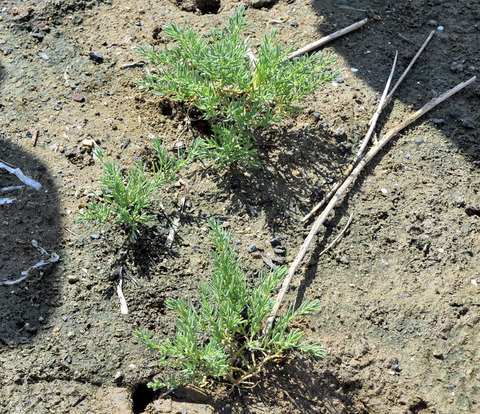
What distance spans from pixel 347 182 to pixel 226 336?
1.15m

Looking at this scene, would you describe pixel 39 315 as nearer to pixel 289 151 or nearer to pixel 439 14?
pixel 289 151

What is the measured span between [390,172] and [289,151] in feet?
2.02

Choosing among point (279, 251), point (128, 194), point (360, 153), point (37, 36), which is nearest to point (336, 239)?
point (279, 251)

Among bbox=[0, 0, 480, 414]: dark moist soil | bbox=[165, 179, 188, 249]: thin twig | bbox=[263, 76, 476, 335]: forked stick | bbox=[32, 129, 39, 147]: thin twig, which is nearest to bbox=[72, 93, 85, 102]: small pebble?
bbox=[0, 0, 480, 414]: dark moist soil

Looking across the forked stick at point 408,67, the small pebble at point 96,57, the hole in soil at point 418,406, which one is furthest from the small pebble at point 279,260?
the small pebble at point 96,57

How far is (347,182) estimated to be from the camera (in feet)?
9.72

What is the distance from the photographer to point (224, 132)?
2855 millimetres

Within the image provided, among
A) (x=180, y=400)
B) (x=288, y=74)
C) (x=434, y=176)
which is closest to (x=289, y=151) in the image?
(x=288, y=74)

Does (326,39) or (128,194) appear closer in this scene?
(128,194)

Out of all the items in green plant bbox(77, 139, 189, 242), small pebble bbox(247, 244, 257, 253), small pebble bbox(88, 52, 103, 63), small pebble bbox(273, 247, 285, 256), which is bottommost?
small pebble bbox(273, 247, 285, 256)

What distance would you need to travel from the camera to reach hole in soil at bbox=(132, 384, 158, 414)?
245cm

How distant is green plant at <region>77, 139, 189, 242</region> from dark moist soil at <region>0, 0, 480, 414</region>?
10cm

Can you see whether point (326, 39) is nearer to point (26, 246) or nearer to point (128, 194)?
point (128, 194)

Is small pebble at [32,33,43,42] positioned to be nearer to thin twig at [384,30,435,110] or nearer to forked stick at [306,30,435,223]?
forked stick at [306,30,435,223]
